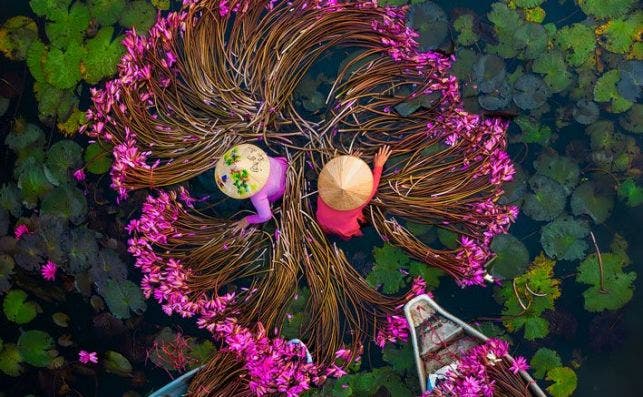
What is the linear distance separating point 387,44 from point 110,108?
1.45 metres

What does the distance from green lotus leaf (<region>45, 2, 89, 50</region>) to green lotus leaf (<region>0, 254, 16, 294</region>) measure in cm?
116

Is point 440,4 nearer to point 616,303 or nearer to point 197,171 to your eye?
point 197,171

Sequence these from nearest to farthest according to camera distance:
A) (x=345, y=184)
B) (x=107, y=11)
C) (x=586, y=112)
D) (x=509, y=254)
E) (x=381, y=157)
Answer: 1. (x=345, y=184)
2. (x=381, y=157)
3. (x=509, y=254)
4. (x=586, y=112)
5. (x=107, y=11)

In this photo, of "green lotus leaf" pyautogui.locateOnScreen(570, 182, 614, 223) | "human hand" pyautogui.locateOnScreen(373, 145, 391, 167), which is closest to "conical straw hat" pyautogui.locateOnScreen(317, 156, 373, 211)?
"human hand" pyautogui.locateOnScreen(373, 145, 391, 167)

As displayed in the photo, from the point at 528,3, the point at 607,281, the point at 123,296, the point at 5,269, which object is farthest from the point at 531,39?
the point at 5,269

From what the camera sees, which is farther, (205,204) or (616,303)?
(205,204)

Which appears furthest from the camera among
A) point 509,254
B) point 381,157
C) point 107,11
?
point 107,11

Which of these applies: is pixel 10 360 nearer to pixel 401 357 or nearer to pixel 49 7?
pixel 49 7

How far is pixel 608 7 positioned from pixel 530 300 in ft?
5.00

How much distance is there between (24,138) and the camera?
9.68 feet

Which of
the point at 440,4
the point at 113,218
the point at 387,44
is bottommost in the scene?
the point at 113,218

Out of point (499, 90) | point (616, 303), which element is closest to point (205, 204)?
point (499, 90)

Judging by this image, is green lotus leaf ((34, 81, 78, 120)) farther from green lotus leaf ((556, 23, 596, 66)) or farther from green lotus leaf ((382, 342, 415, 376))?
green lotus leaf ((556, 23, 596, 66))

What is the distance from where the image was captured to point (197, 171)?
109 inches
